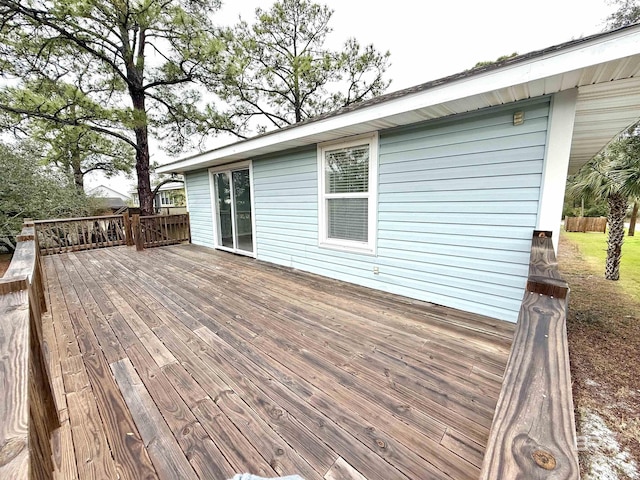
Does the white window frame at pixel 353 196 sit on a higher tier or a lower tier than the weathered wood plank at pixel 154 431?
higher

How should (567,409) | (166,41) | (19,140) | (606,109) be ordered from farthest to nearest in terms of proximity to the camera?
(166,41), (19,140), (606,109), (567,409)

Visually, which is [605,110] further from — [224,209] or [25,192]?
[25,192]

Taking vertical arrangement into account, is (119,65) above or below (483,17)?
below

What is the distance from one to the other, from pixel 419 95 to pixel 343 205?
1.78 meters

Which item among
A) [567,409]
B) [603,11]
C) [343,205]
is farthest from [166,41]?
[603,11]

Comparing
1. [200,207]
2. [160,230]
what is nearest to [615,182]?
[200,207]

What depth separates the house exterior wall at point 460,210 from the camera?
8.21 ft

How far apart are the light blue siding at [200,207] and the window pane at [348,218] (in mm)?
4083

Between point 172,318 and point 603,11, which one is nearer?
point 172,318

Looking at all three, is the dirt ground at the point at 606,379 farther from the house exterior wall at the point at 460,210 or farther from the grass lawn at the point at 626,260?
the house exterior wall at the point at 460,210

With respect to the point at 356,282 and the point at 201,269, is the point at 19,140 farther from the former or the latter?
the point at 356,282

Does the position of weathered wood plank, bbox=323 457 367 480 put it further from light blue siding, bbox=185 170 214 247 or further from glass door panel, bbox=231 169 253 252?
light blue siding, bbox=185 170 214 247

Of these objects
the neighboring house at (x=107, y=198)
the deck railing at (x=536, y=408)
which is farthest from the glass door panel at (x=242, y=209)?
the neighboring house at (x=107, y=198)

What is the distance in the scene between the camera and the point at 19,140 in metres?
8.27
